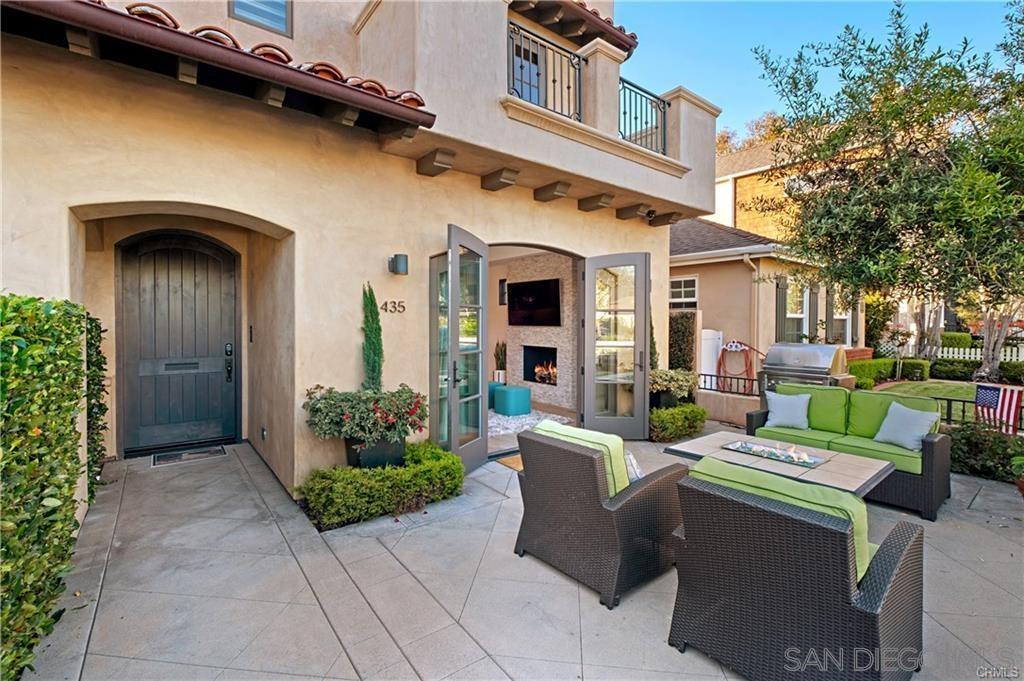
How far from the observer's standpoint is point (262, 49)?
398 cm

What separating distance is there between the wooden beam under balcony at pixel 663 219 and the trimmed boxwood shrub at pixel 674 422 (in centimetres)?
317

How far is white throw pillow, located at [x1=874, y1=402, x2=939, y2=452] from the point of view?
192 inches

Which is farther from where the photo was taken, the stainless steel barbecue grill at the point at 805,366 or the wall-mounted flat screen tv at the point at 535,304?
the wall-mounted flat screen tv at the point at 535,304

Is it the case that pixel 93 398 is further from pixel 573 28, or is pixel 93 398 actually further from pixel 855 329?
pixel 855 329

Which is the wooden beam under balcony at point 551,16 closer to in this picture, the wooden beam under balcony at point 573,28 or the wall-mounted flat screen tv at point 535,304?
the wooden beam under balcony at point 573,28

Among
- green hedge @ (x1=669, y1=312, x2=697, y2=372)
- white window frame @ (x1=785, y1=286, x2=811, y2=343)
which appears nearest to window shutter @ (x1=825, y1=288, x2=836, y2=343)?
white window frame @ (x1=785, y1=286, x2=811, y2=343)

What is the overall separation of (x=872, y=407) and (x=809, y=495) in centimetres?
413

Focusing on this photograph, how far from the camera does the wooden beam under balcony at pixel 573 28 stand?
26.5 feet

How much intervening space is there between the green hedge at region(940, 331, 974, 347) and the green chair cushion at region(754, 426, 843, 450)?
16.4 m

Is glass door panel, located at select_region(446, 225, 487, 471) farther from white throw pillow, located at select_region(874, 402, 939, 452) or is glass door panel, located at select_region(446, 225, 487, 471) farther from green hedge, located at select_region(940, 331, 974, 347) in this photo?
green hedge, located at select_region(940, 331, 974, 347)

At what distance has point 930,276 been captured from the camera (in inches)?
194

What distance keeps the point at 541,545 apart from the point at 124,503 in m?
4.19

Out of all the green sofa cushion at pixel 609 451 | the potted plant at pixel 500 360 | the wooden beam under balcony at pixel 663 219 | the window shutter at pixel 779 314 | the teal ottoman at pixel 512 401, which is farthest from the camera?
the window shutter at pixel 779 314

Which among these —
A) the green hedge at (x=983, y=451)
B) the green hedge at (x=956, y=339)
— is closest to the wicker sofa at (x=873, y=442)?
the green hedge at (x=983, y=451)
